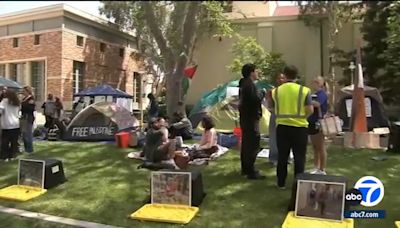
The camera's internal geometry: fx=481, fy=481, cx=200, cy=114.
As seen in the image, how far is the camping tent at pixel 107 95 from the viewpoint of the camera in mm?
11117

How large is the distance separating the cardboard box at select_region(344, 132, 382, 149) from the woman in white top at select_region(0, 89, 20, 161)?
681 cm

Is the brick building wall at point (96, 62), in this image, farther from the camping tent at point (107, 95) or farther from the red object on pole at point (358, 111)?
the red object on pole at point (358, 111)

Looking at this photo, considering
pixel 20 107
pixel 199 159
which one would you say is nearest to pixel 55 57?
pixel 20 107

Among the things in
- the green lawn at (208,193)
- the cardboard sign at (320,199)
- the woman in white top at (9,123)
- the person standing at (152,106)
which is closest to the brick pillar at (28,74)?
the woman in white top at (9,123)

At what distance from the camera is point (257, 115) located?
680 centimetres

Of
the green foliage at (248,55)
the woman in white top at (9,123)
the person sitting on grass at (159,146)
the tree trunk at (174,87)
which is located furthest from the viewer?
the green foliage at (248,55)

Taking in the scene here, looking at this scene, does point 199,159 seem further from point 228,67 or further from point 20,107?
point 228,67

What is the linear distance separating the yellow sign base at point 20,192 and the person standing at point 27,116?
287 centimetres

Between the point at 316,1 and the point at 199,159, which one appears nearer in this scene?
the point at 316,1

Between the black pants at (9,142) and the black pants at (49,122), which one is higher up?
the black pants at (49,122)

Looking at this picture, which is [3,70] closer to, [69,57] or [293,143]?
[69,57]

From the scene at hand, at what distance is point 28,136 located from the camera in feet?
32.3

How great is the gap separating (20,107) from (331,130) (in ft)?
19.2

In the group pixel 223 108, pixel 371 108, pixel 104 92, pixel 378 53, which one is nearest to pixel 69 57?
pixel 104 92
